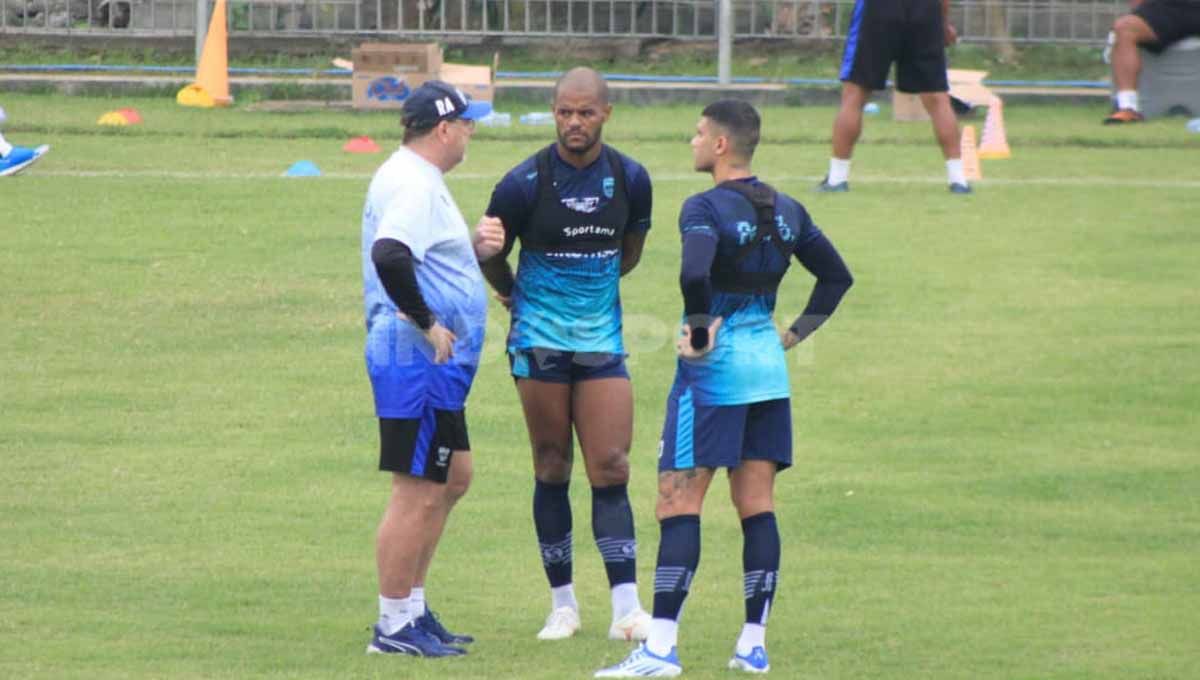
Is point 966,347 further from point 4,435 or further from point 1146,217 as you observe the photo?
point 4,435

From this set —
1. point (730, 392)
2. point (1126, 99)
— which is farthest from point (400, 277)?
point (1126, 99)

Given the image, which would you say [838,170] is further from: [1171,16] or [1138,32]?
[1171,16]

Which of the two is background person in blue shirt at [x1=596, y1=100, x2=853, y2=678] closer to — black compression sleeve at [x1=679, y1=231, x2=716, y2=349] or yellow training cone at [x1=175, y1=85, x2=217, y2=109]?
black compression sleeve at [x1=679, y1=231, x2=716, y2=349]

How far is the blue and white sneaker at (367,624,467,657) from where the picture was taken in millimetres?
7445

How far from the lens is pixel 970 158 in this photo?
1820cm

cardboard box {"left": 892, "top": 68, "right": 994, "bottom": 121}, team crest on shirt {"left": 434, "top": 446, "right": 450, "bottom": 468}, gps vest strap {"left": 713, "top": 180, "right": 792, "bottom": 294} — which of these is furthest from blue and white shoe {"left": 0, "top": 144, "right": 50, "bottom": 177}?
gps vest strap {"left": 713, "top": 180, "right": 792, "bottom": 294}

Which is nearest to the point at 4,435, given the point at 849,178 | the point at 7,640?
the point at 7,640

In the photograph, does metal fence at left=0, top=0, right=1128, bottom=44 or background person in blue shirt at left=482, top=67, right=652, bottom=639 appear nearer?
background person in blue shirt at left=482, top=67, right=652, bottom=639

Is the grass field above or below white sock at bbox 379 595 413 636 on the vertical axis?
below

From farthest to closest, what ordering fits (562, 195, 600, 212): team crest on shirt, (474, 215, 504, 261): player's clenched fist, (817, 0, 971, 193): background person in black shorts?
(817, 0, 971, 193): background person in black shorts → (562, 195, 600, 212): team crest on shirt → (474, 215, 504, 261): player's clenched fist

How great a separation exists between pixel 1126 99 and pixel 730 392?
15979mm

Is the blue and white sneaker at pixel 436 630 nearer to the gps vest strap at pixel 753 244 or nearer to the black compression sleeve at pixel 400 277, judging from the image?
the black compression sleeve at pixel 400 277

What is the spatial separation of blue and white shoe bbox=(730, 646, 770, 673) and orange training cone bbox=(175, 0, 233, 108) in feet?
52.7

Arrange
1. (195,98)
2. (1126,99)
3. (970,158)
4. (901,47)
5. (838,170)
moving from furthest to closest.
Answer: (195,98) < (1126,99) < (970,158) < (901,47) < (838,170)
